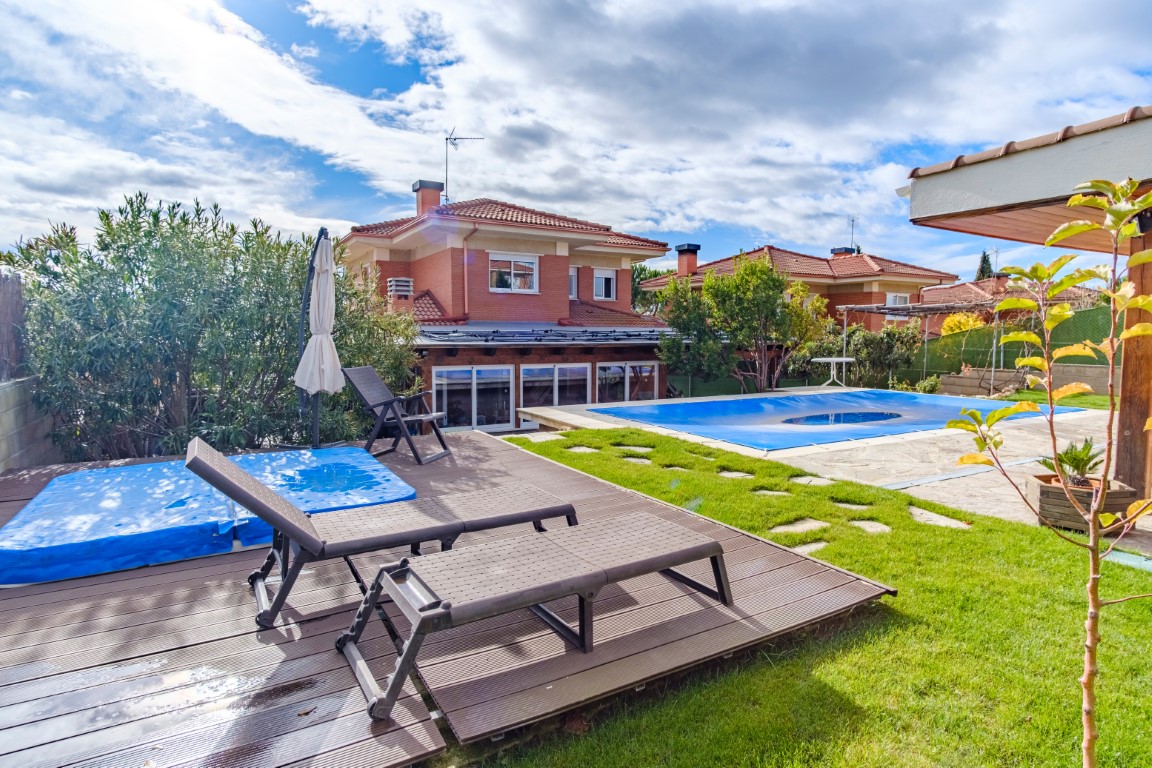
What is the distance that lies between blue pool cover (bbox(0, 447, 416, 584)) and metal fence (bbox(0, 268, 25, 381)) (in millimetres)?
2598

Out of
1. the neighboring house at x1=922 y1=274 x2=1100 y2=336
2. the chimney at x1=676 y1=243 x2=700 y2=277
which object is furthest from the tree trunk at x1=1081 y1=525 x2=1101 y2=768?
the chimney at x1=676 y1=243 x2=700 y2=277

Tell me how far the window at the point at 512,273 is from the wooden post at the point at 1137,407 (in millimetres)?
14542

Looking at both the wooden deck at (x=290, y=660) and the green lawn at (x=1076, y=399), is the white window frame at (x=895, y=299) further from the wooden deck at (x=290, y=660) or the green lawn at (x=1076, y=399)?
the wooden deck at (x=290, y=660)

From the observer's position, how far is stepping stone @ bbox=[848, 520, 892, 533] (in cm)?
511

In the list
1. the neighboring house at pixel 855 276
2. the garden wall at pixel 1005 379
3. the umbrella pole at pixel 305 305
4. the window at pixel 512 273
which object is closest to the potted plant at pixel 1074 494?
the umbrella pole at pixel 305 305

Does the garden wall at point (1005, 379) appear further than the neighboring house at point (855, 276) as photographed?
No

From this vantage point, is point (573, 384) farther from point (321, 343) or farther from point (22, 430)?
point (22, 430)

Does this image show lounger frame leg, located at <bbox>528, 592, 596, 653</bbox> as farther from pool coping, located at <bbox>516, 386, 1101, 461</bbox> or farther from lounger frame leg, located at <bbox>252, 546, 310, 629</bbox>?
pool coping, located at <bbox>516, 386, 1101, 461</bbox>

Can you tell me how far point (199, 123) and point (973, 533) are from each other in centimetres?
1329

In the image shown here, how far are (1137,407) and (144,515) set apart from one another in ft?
27.2

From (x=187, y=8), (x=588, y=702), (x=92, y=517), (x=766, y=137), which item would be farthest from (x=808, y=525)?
(x=766, y=137)

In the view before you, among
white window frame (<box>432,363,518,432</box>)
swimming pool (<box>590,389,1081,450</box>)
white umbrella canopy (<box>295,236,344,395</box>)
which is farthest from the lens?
white window frame (<box>432,363,518,432</box>)

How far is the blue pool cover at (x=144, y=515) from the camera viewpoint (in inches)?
150

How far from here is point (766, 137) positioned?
18.9 m
